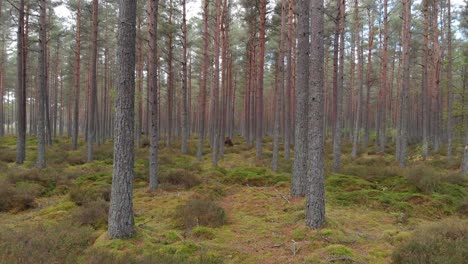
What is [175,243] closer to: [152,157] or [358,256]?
[358,256]

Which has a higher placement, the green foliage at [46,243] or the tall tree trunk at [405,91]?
the tall tree trunk at [405,91]

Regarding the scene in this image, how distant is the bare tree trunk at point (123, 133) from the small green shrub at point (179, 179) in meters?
5.35

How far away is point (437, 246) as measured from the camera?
4770 millimetres

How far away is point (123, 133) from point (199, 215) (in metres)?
3.03

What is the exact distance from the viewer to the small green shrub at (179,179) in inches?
467

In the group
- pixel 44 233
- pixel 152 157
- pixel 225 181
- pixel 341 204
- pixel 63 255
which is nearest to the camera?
pixel 63 255

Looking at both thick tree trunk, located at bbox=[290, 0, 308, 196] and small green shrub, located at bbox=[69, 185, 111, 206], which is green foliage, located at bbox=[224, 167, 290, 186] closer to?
thick tree trunk, located at bbox=[290, 0, 308, 196]

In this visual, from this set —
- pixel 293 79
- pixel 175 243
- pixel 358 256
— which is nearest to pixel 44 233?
pixel 175 243

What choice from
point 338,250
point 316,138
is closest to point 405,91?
point 316,138

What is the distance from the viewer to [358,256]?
5.41 metres

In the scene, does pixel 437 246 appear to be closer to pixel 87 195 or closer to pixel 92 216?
pixel 92 216

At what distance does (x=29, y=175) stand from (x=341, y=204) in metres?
11.5

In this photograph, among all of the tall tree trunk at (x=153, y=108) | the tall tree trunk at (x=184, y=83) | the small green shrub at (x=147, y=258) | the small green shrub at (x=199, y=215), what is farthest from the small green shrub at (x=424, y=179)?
the tall tree trunk at (x=184, y=83)

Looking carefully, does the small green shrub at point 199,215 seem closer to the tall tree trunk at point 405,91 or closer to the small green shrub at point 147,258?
the small green shrub at point 147,258
